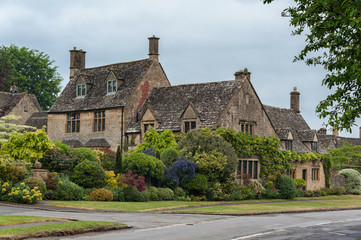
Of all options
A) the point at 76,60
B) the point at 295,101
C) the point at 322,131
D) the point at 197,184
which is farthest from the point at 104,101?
the point at 322,131

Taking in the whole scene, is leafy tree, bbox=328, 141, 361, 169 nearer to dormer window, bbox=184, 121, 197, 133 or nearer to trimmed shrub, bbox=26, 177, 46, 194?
dormer window, bbox=184, 121, 197, 133

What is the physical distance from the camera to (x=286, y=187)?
4662 cm

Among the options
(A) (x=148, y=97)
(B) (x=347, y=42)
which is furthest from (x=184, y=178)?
(B) (x=347, y=42)

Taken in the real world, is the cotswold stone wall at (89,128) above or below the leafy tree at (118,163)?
above

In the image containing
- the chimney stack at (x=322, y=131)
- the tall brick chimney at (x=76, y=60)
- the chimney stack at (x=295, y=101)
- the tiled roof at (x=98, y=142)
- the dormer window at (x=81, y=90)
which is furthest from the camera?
the chimney stack at (x=322, y=131)

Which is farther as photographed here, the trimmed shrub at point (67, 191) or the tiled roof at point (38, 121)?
the tiled roof at point (38, 121)

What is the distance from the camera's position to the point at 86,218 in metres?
21.5

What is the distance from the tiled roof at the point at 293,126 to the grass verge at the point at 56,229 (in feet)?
122

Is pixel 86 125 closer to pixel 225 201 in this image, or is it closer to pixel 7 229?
pixel 225 201

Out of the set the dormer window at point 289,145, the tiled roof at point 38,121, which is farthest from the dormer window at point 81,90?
the dormer window at point 289,145

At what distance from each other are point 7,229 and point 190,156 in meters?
24.2

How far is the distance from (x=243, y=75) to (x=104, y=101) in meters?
12.9

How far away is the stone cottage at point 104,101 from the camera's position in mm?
50781

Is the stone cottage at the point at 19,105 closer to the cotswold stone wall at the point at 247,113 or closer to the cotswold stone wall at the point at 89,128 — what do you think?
the cotswold stone wall at the point at 89,128
